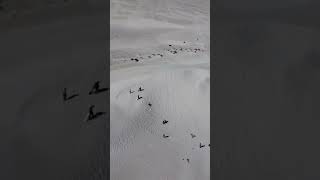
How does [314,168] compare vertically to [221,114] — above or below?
below

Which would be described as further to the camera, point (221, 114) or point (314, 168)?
point (221, 114)
